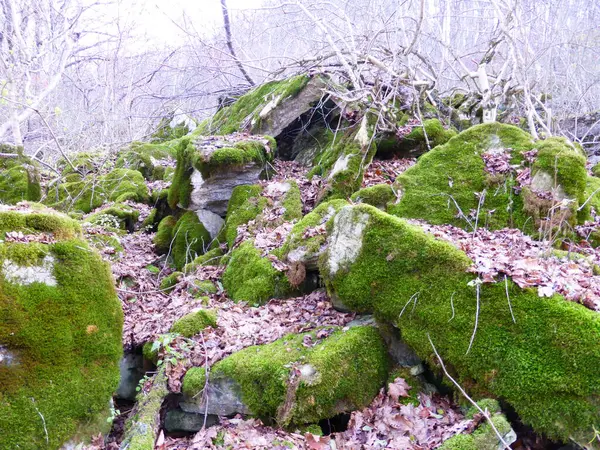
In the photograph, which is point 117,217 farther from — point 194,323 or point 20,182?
point 194,323

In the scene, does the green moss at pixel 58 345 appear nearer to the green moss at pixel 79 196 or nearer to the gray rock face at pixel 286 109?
the gray rock face at pixel 286 109

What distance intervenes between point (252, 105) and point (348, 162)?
4.76 meters

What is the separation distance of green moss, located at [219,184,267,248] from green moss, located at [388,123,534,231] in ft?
9.77

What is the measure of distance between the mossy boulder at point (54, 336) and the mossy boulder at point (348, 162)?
4.71 m

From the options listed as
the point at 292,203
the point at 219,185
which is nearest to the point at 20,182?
the point at 219,185

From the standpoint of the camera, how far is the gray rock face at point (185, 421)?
468 centimetres

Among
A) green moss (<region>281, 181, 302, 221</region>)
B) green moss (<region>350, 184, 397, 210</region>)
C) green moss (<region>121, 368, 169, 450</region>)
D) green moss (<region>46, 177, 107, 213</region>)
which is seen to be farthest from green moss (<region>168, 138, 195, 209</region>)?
green moss (<region>121, 368, 169, 450</region>)

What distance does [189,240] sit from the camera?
29.8 feet

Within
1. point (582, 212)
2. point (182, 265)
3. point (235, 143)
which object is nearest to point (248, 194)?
point (235, 143)

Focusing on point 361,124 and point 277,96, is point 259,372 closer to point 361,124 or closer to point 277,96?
point 361,124

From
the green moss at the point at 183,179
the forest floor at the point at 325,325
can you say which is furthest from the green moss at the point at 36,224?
the green moss at the point at 183,179

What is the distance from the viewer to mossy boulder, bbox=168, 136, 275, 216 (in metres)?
9.14

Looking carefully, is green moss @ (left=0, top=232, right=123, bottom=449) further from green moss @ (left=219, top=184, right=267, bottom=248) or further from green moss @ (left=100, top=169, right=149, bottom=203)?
green moss @ (left=100, top=169, right=149, bottom=203)

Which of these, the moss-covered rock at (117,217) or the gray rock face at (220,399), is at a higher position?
the moss-covered rock at (117,217)
